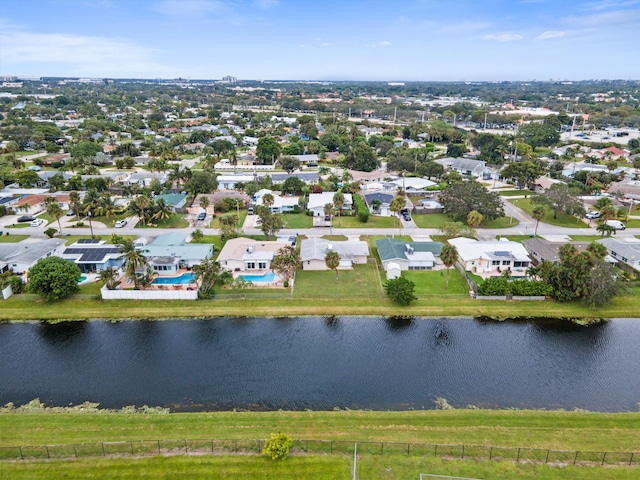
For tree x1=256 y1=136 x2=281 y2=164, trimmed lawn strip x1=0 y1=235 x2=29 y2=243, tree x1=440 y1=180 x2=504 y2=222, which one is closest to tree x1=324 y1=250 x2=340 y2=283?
tree x1=440 y1=180 x2=504 y2=222

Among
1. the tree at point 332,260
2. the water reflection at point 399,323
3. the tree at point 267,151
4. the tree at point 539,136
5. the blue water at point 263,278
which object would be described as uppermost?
the tree at point 539,136

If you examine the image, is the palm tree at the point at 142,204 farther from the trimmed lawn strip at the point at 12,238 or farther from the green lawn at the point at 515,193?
the green lawn at the point at 515,193

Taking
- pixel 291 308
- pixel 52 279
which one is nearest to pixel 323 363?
pixel 291 308

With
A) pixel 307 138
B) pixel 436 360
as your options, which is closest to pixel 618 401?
pixel 436 360

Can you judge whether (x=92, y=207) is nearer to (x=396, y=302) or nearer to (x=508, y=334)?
(x=396, y=302)

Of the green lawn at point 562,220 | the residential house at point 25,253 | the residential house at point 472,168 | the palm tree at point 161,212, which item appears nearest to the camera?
the residential house at point 25,253

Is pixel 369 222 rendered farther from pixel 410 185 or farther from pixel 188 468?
pixel 188 468

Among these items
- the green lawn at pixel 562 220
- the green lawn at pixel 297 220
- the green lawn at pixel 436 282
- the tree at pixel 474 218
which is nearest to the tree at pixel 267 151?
the green lawn at pixel 297 220
